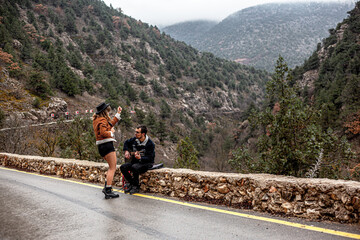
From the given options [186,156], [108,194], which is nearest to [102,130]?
[108,194]

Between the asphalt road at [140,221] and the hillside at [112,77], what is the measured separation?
1170 centimetres

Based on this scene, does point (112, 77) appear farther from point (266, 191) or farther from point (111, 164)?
point (266, 191)

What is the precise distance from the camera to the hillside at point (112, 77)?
127ft

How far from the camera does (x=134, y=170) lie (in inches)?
223

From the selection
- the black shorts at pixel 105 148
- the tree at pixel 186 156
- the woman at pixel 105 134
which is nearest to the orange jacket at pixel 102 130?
the woman at pixel 105 134

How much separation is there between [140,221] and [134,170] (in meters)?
1.86

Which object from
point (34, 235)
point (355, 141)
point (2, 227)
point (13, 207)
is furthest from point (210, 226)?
point (355, 141)

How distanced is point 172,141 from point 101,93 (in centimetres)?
2263

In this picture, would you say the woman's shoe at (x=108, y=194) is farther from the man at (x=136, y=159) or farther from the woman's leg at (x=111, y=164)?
the man at (x=136, y=159)

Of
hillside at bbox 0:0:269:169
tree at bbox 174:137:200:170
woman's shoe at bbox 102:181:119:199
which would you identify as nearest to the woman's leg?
woman's shoe at bbox 102:181:119:199

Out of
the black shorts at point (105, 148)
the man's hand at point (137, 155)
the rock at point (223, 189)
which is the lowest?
the rock at point (223, 189)

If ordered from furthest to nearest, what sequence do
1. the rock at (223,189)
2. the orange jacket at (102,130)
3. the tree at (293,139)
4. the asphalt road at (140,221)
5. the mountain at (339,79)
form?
1. the mountain at (339,79)
2. the tree at (293,139)
3. the orange jacket at (102,130)
4. the rock at (223,189)
5. the asphalt road at (140,221)

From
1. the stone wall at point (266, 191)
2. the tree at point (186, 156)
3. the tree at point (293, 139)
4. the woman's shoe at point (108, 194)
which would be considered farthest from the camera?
the tree at point (186, 156)

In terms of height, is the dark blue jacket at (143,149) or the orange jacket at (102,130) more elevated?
the orange jacket at (102,130)
